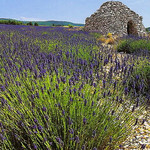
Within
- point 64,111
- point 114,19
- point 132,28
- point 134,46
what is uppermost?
point 114,19

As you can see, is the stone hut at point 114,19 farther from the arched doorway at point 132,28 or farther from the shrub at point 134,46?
the shrub at point 134,46

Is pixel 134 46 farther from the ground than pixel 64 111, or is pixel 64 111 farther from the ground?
pixel 134 46

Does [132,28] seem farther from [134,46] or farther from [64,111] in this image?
[64,111]

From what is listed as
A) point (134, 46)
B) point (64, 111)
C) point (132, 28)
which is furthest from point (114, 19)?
point (64, 111)

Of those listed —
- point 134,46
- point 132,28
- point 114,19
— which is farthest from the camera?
point 132,28

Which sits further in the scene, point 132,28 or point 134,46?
point 132,28

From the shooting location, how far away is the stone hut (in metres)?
13.5

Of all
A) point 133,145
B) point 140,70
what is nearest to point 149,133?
point 133,145

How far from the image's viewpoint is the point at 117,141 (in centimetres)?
200

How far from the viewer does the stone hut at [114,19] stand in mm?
13477

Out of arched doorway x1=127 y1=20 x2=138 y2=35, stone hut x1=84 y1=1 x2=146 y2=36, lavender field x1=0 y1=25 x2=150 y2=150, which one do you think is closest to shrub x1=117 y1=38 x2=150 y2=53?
lavender field x1=0 y1=25 x2=150 y2=150

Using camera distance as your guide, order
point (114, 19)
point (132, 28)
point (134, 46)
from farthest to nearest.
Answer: point (132, 28) < point (114, 19) < point (134, 46)

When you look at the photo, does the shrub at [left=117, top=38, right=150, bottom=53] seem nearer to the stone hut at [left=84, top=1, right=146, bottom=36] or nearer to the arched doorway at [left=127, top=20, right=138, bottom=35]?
the stone hut at [left=84, top=1, right=146, bottom=36]

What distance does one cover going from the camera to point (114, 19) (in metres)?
13.5
